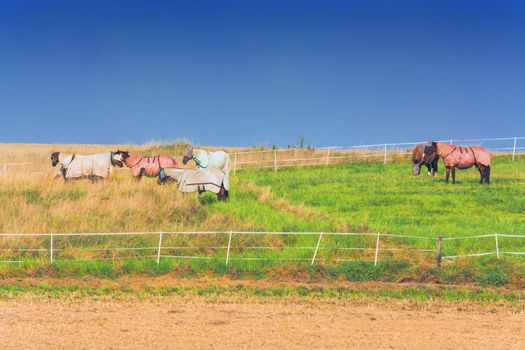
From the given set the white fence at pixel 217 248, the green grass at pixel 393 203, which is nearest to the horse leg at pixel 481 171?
the green grass at pixel 393 203

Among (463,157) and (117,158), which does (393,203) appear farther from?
(117,158)

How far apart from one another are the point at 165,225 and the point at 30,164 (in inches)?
898

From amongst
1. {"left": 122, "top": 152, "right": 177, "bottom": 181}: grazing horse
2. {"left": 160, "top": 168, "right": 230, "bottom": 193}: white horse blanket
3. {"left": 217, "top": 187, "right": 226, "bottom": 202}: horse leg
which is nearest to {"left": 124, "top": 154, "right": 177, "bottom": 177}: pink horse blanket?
{"left": 122, "top": 152, "right": 177, "bottom": 181}: grazing horse

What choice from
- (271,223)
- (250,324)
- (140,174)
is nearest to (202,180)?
(271,223)

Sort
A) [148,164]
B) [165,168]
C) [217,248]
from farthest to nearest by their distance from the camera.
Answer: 1. [148,164]
2. [165,168]
3. [217,248]

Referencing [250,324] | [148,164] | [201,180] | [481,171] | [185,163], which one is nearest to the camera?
[250,324]

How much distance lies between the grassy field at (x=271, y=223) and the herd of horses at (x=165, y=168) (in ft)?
1.61

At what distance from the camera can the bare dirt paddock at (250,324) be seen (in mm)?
13836

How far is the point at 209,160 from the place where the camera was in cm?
3047

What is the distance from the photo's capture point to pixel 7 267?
20.8 m

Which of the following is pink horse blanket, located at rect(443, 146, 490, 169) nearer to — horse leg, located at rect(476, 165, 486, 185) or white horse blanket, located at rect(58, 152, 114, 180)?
horse leg, located at rect(476, 165, 486, 185)

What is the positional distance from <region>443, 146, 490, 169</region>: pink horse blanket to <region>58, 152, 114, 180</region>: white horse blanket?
15.9 meters

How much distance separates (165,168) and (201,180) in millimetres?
1764

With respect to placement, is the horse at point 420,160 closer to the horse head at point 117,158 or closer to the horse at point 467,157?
the horse at point 467,157
